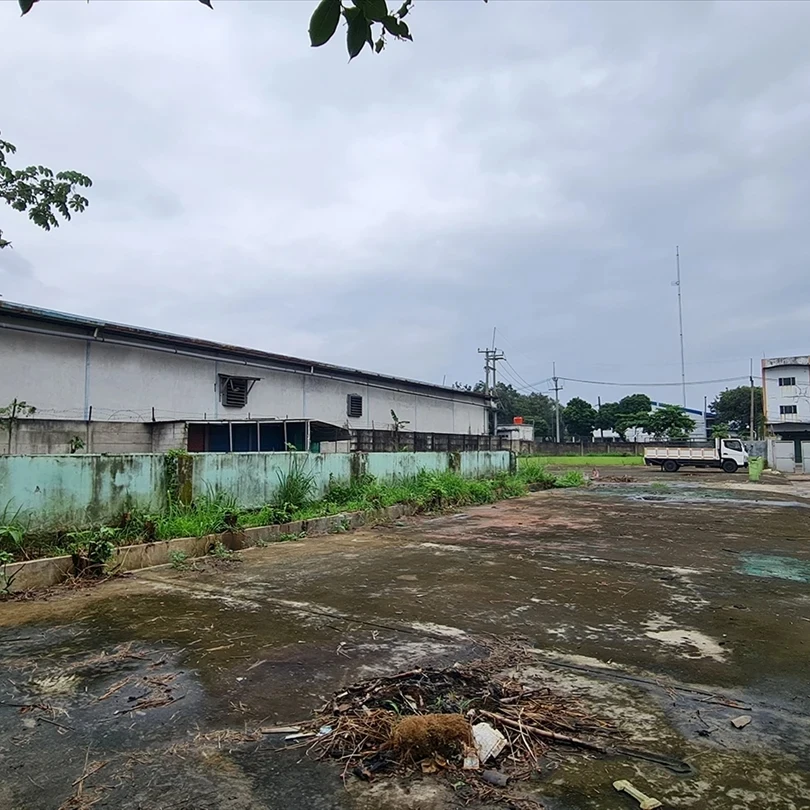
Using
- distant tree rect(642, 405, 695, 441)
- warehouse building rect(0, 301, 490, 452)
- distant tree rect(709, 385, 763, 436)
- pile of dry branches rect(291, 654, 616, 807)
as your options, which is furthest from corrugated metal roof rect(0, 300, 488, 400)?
distant tree rect(709, 385, 763, 436)

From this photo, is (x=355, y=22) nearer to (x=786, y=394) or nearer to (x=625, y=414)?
(x=786, y=394)

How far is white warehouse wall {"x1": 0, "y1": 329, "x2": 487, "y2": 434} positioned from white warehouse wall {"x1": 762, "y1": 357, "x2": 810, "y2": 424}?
34.9 meters

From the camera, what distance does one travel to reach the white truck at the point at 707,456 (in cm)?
3003

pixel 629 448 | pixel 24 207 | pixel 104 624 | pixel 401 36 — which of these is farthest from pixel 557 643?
pixel 629 448

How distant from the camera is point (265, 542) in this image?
8188 mm

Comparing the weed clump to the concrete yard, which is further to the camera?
the weed clump

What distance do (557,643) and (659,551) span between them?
14.3 ft

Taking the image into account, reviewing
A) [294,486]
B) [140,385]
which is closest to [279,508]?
[294,486]

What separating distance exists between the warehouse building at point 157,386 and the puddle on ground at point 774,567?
742 cm

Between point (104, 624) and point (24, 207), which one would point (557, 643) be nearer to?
point (104, 624)

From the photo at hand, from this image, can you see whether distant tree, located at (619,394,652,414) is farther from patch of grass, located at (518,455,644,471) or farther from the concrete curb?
A: the concrete curb

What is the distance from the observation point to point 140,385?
519 inches

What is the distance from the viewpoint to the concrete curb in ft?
18.5

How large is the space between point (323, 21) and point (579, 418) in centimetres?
6213
